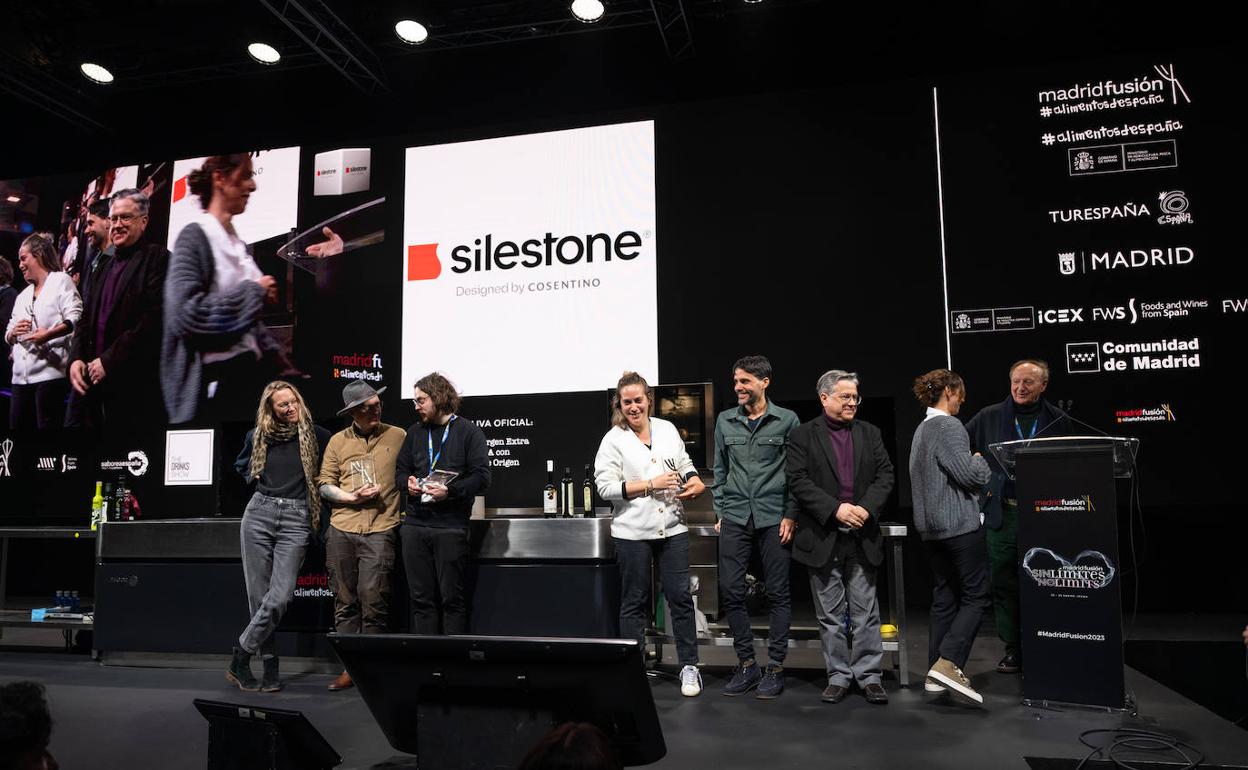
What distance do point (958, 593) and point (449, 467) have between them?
247cm

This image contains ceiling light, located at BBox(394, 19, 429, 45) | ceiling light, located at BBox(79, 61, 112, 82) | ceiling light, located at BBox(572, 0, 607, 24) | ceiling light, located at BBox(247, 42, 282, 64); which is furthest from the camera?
ceiling light, located at BBox(79, 61, 112, 82)

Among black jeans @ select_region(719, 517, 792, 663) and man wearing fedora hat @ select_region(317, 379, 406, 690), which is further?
man wearing fedora hat @ select_region(317, 379, 406, 690)

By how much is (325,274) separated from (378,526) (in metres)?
3.57

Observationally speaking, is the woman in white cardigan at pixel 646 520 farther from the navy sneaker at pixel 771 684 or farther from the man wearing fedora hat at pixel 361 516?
the man wearing fedora hat at pixel 361 516

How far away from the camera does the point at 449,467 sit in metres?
4.27

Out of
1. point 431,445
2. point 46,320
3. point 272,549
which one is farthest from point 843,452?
point 46,320

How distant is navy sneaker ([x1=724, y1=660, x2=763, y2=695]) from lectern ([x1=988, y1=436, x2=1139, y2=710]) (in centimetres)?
118

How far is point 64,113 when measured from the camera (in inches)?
317

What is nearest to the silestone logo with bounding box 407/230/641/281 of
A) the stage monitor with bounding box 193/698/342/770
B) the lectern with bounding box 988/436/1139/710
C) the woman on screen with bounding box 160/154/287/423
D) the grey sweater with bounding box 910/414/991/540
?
the woman on screen with bounding box 160/154/287/423

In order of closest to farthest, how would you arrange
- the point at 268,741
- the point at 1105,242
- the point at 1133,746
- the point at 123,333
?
the point at 268,741, the point at 1133,746, the point at 1105,242, the point at 123,333

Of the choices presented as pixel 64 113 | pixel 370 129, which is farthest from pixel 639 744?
pixel 64 113

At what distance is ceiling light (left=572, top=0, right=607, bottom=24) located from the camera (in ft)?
20.5

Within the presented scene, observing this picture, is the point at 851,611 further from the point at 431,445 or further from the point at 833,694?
the point at 431,445

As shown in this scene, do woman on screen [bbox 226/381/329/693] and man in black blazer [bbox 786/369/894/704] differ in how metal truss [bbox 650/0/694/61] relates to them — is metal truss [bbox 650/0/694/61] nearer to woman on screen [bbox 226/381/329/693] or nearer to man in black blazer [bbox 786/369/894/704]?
man in black blazer [bbox 786/369/894/704]
